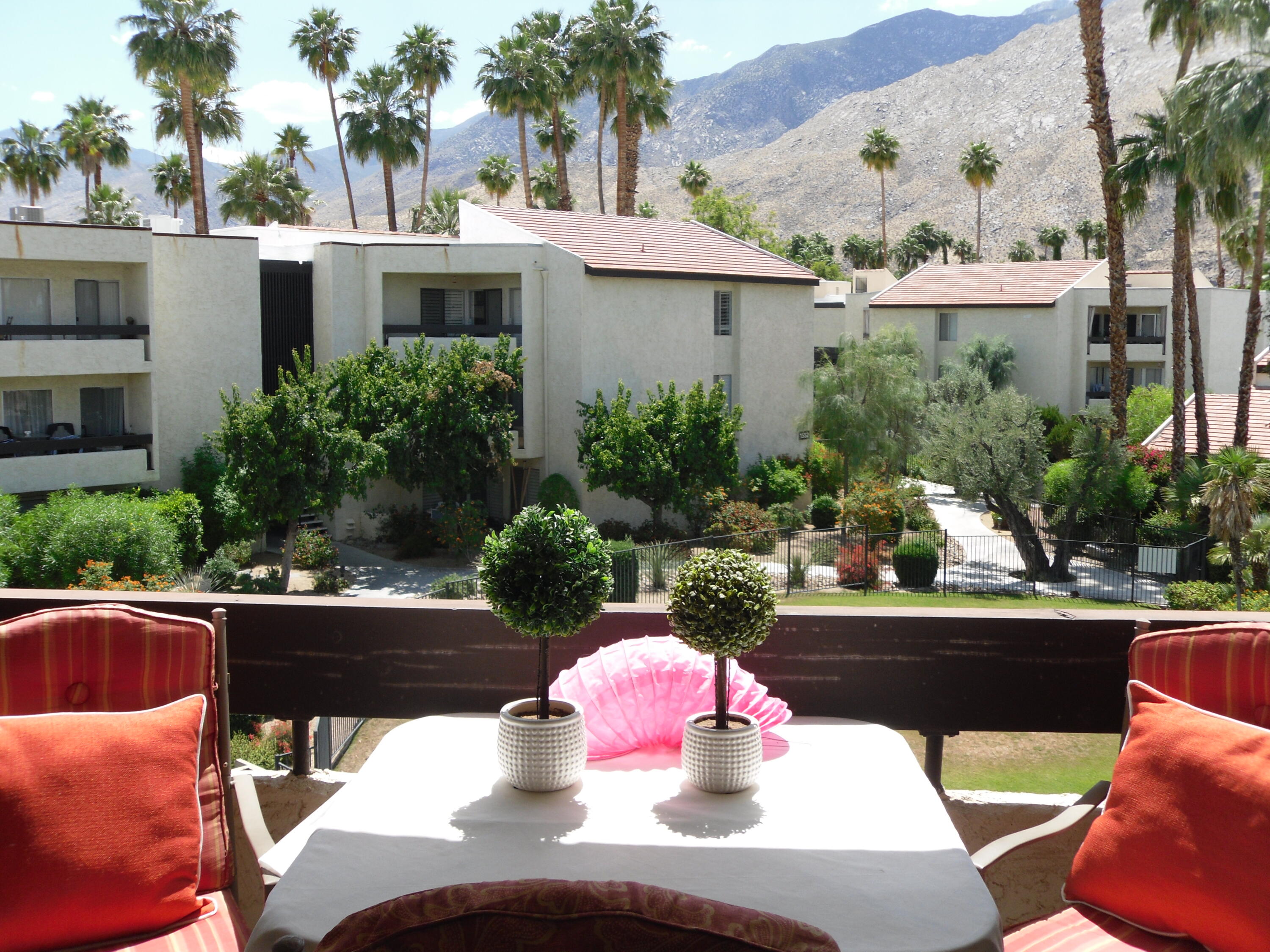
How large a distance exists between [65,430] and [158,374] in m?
2.50

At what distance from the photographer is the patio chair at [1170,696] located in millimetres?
2689

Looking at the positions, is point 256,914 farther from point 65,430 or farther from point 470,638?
point 65,430

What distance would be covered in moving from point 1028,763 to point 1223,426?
2258 cm

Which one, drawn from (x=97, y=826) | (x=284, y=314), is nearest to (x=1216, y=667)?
(x=97, y=826)

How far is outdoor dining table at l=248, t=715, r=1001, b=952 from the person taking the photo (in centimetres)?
229

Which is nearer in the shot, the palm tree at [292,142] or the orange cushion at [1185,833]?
the orange cushion at [1185,833]

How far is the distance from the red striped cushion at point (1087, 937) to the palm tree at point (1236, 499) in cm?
2562

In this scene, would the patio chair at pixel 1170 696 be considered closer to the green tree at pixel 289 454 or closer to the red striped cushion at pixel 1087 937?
the red striped cushion at pixel 1087 937

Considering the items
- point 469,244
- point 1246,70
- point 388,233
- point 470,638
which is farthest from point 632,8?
point 470,638

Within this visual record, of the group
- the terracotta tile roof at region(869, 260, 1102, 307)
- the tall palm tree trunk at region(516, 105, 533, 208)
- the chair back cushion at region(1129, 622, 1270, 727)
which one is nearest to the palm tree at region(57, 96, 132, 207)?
the tall palm tree trunk at region(516, 105, 533, 208)

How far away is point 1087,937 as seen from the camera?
8.90 feet

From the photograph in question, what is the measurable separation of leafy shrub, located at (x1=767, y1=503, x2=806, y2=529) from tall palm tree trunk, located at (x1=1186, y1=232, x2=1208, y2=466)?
1079 cm

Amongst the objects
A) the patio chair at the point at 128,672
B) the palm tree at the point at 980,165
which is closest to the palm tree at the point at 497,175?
the palm tree at the point at 980,165

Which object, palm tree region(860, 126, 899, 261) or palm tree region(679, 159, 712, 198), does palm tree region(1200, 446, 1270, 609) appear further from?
palm tree region(860, 126, 899, 261)
